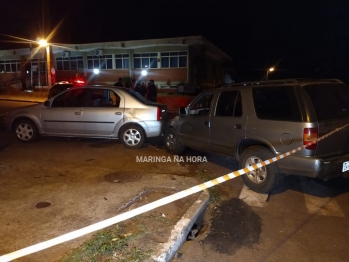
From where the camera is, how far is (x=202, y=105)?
650 centimetres

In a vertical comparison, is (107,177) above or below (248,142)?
below

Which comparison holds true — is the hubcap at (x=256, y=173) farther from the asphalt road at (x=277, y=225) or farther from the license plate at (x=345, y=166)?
the license plate at (x=345, y=166)

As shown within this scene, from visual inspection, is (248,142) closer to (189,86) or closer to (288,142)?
(288,142)

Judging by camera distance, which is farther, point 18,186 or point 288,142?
point 18,186

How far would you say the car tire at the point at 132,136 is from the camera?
305 inches

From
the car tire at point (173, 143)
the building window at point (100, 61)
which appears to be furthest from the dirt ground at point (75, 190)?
the building window at point (100, 61)

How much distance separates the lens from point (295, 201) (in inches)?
189

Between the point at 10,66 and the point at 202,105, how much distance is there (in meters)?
37.7

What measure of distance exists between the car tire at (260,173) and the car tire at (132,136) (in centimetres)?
325

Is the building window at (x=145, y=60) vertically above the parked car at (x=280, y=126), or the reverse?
the building window at (x=145, y=60)

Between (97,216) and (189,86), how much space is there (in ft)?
76.9

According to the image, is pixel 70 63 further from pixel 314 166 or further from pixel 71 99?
pixel 314 166

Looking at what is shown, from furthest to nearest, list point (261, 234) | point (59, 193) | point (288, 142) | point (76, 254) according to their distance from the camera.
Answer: point (59, 193)
point (288, 142)
point (261, 234)
point (76, 254)

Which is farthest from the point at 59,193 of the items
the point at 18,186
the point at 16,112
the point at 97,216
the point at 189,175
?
the point at 16,112
